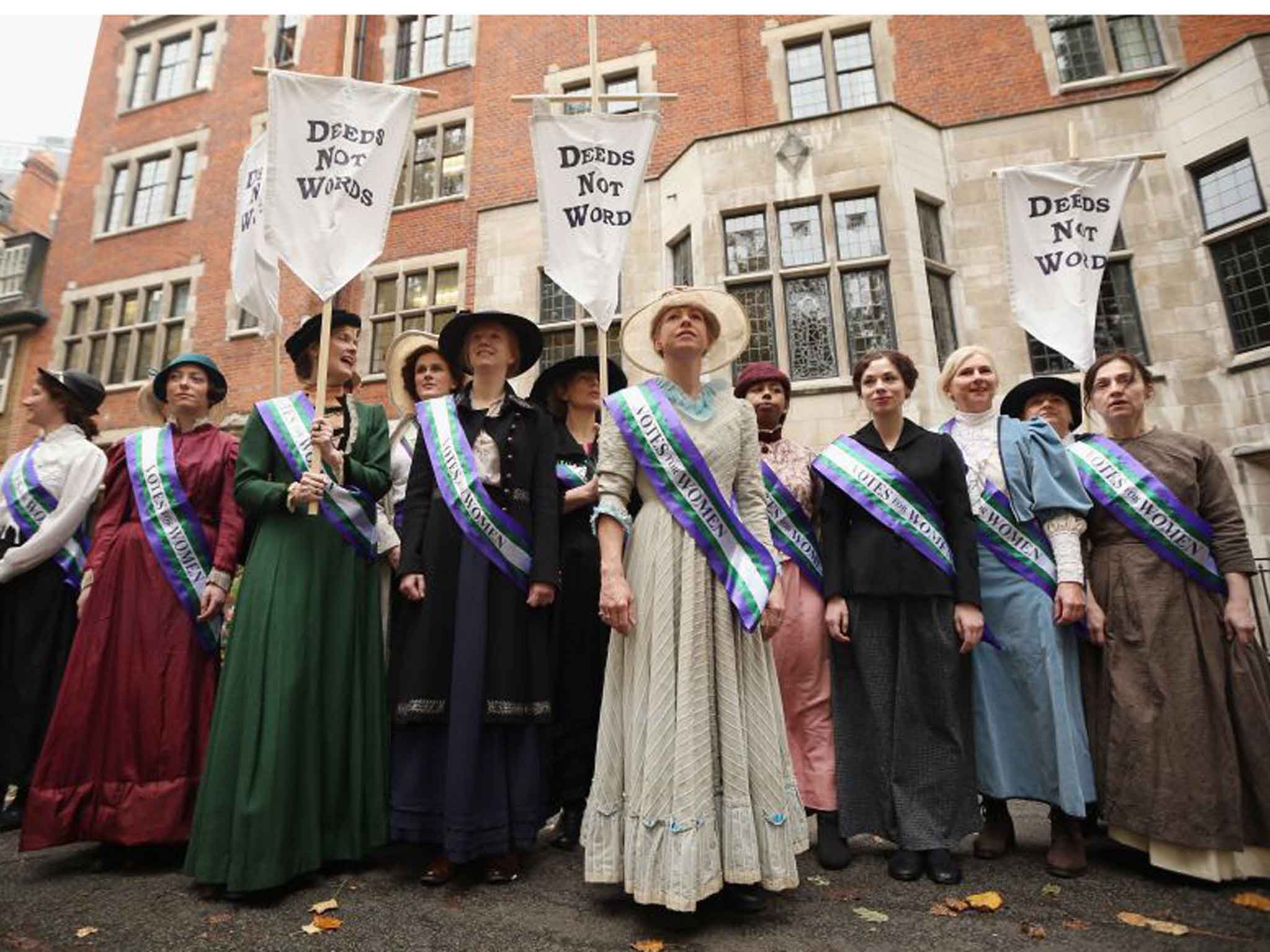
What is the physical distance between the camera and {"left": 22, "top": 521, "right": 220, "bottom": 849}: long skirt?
3016 mm

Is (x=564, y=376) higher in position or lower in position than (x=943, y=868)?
higher

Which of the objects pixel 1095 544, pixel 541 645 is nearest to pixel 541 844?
pixel 541 645

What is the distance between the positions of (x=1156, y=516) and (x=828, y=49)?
39.2 ft

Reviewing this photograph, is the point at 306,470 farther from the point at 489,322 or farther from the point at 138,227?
the point at 138,227

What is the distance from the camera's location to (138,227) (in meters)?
16.5

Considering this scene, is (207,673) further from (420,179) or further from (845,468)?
(420,179)

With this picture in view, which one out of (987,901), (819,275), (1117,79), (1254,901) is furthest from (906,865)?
(1117,79)

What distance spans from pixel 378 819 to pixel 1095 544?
12.0 feet

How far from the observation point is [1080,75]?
36.7ft

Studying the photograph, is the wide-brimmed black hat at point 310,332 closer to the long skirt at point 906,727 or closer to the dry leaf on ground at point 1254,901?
the long skirt at point 906,727

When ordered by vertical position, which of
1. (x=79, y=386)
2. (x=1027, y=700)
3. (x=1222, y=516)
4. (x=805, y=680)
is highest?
(x=79, y=386)

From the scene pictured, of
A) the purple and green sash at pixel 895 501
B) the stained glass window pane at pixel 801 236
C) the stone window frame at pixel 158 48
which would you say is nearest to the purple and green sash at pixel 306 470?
the purple and green sash at pixel 895 501

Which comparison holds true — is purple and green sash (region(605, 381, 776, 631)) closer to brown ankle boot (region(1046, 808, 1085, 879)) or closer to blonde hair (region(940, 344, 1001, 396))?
blonde hair (region(940, 344, 1001, 396))

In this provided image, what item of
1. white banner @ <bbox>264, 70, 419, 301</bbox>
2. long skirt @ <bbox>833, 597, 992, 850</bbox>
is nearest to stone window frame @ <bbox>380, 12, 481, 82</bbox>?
white banner @ <bbox>264, 70, 419, 301</bbox>
